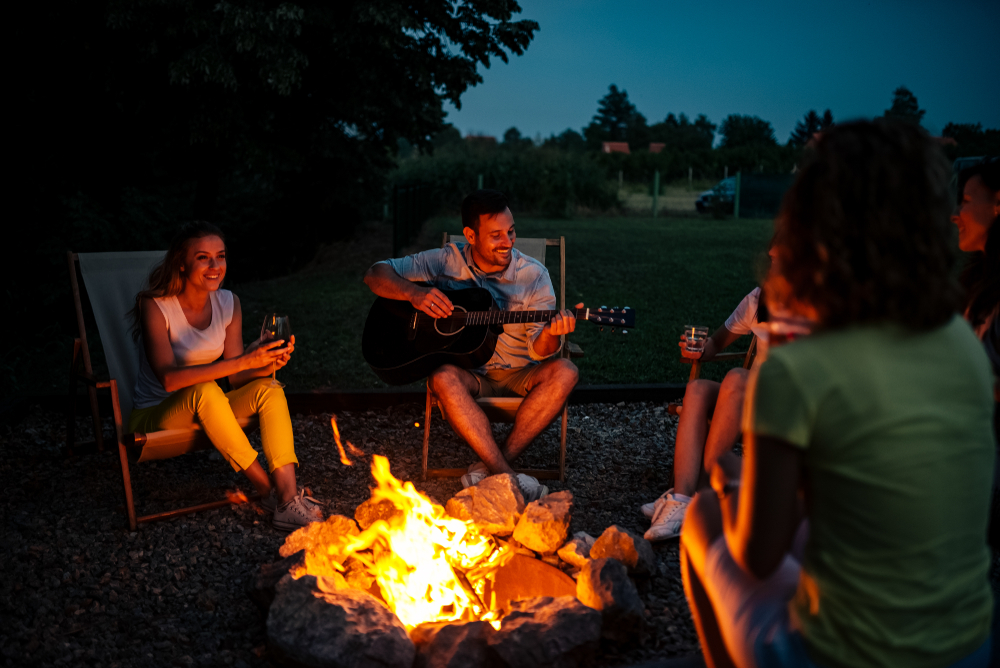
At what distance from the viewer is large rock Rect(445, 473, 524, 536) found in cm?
293

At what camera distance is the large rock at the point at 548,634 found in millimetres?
2086

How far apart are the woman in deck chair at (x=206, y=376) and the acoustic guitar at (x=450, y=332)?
0.66 meters

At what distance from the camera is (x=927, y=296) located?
1229mm

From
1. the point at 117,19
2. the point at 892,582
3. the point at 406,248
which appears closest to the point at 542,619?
the point at 892,582

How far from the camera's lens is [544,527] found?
2.80 m

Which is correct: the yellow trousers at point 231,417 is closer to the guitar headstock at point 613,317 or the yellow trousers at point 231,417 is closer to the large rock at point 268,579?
the large rock at point 268,579

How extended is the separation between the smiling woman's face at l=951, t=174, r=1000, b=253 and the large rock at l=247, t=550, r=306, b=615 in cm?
261

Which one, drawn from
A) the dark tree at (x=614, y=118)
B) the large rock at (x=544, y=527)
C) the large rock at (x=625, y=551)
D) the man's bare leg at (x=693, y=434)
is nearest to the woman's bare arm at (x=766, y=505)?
the large rock at (x=625, y=551)

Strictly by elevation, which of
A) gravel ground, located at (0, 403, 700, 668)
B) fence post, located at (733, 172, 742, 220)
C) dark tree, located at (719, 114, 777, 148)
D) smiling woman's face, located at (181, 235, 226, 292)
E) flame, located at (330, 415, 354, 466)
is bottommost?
gravel ground, located at (0, 403, 700, 668)

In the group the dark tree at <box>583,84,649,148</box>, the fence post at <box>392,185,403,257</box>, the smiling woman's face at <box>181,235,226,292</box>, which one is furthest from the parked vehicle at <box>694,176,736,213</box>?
the dark tree at <box>583,84,649,148</box>

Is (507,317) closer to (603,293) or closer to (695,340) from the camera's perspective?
(695,340)

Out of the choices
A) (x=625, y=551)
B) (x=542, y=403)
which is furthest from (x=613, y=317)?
(x=625, y=551)

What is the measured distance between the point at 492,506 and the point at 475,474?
539 mm

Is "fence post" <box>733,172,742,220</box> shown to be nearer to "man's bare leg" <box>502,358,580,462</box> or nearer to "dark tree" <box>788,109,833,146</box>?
"man's bare leg" <box>502,358,580,462</box>
